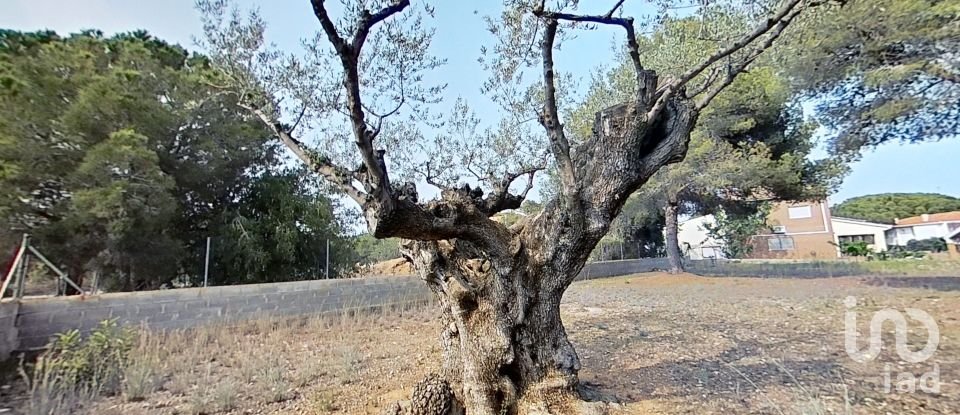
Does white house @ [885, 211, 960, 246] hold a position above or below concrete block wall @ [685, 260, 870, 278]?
above

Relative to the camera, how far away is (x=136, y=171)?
6438 millimetres

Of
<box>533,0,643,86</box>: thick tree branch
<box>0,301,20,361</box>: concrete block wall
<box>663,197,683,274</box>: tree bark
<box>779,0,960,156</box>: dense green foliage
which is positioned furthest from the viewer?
<box>663,197,683,274</box>: tree bark

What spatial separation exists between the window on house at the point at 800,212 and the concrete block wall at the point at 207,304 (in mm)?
26827

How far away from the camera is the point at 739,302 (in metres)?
7.58

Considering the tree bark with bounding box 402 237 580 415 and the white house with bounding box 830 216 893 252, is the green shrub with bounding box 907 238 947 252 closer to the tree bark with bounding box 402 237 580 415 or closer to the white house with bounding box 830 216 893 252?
the white house with bounding box 830 216 893 252

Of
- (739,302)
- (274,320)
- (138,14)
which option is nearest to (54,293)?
(274,320)

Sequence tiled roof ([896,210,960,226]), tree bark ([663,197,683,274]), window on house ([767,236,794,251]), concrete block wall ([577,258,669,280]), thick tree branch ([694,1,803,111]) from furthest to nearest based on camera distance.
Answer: window on house ([767,236,794,251]) → tiled roof ([896,210,960,226]) → concrete block wall ([577,258,669,280]) → tree bark ([663,197,683,274]) → thick tree branch ([694,1,803,111])

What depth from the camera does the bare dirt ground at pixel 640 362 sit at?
9.30 ft

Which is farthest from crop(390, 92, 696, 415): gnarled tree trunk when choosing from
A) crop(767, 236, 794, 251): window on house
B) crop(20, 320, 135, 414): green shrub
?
crop(767, 236, 794, 251): window on house

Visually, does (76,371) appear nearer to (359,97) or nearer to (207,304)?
(207,304)

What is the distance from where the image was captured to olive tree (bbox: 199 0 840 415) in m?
2.46

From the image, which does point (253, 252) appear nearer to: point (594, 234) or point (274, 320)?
point (274, 320)
